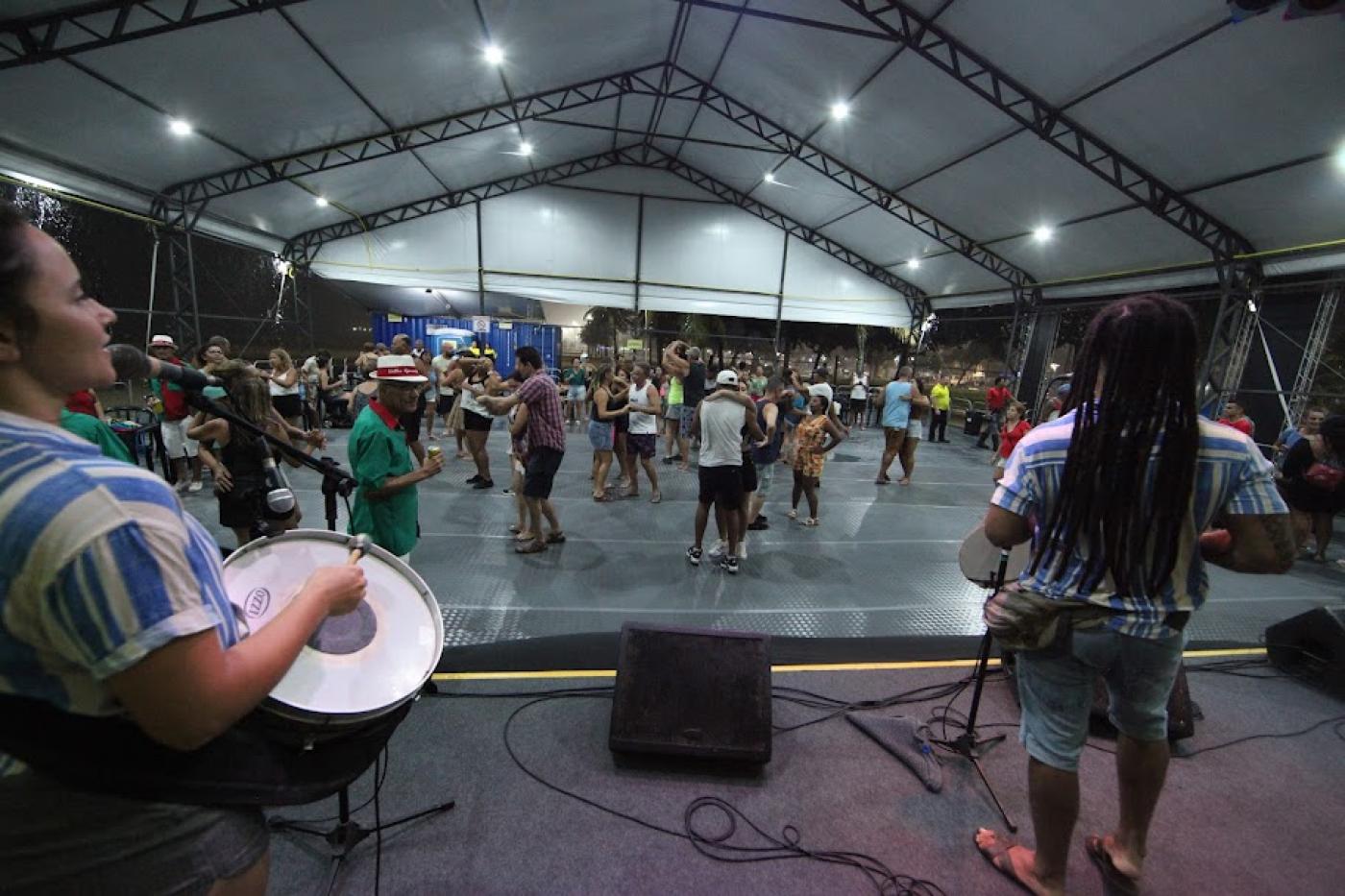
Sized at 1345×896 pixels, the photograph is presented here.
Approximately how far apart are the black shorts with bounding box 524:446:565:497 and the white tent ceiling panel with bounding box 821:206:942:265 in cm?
1243

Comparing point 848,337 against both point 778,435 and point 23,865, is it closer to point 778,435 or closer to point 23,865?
point 778,435

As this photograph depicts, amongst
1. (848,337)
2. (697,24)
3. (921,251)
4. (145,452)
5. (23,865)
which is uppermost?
(697,24)

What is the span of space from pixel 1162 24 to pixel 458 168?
13.1m

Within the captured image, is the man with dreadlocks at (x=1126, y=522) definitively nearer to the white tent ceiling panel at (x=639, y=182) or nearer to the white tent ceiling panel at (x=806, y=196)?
the white tent ceiling panel at (x=806, y=196)

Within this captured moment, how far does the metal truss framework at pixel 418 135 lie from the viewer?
10367 mm

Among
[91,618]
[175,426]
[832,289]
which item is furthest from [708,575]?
[832,289]

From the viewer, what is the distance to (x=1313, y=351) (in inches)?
328

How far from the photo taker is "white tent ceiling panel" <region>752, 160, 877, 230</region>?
44.2ft

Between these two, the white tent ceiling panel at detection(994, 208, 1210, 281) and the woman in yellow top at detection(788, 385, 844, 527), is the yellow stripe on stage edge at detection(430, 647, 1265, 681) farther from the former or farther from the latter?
the white tent ceiling panel at detection(994, 208, 1210, 281)

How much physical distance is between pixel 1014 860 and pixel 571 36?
11231 mm

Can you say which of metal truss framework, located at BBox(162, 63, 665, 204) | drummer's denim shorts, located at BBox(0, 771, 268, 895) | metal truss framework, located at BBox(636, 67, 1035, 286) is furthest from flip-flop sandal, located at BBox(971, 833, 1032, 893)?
metal truss framework, located at BBox(162, 63, 665, 204)

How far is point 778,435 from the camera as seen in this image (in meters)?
5.64

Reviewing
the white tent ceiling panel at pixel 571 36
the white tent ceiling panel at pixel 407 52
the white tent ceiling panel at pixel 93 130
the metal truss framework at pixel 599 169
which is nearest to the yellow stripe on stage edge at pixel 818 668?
the white tent ceiling panel at pixel 407 52

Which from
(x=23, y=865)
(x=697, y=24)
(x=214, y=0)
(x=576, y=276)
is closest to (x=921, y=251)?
(x=697, y=24)
